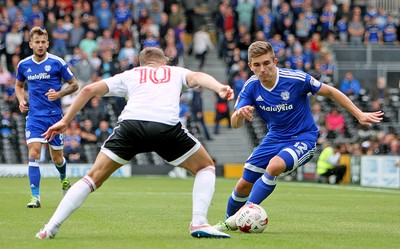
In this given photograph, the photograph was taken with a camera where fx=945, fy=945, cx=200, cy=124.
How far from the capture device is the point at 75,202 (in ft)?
33.3

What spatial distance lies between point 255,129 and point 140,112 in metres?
24.0

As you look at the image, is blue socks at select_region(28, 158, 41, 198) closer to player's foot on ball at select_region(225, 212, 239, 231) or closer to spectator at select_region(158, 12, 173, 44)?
player's foot on ball at select_region(225, 212, 239, 231)

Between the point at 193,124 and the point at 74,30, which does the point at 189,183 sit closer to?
the point at 193,124

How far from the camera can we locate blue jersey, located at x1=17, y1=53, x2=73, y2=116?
54.2 ft

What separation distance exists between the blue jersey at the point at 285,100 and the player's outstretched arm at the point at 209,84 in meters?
1.73

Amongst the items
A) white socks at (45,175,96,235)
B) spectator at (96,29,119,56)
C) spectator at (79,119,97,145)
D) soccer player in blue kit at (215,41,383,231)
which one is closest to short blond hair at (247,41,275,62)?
soccer player in blue kit at (215,41,383,231)

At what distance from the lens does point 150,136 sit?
33.4ft

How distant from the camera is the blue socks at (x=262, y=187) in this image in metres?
11.7

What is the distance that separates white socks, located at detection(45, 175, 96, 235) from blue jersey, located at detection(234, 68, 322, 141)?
2.56 meters

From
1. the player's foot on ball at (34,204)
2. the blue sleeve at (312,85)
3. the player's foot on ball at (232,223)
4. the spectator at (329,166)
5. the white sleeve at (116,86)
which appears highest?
the white sleeve at (116,86)

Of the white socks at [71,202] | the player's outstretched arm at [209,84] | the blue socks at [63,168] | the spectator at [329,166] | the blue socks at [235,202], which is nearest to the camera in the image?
the player's outstretched arm at [209,84]

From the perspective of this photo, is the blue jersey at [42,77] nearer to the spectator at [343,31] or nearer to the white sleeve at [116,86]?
the white sleeve at [116,86]

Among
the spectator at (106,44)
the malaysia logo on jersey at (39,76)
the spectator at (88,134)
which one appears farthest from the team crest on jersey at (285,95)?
the spectator at (106,44)

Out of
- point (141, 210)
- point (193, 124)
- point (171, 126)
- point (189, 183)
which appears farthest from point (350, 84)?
point (171, 126)
